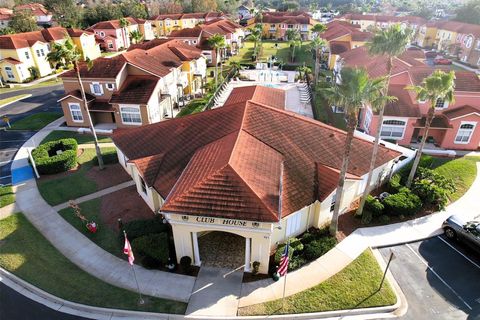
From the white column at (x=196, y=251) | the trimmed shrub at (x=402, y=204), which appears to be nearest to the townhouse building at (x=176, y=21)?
the trimmed shrub at (x=402, y=204)

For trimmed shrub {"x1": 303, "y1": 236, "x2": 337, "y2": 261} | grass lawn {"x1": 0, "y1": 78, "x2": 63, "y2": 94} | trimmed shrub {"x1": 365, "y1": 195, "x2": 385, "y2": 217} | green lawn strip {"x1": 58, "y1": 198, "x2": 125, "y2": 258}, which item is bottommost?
grass lawn {"x1": 0, "y1": 78, "x2": 63, "y2": 94}

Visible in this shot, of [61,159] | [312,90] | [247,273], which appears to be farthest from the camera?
[312,90]

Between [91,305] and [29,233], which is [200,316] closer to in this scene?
[91,305]

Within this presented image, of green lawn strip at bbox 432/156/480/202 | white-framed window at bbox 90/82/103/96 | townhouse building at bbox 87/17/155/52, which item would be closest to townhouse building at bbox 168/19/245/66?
townhouse building at bbox 87/17/155/52

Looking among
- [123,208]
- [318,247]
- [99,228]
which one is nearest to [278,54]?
[123,208]

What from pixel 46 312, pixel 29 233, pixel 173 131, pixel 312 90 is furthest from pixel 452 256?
pixel 312 90

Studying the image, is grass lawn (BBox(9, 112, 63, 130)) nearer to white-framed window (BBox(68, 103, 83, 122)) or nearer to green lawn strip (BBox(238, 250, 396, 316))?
white-framed window (BBox(68, 103, 83, 122))
